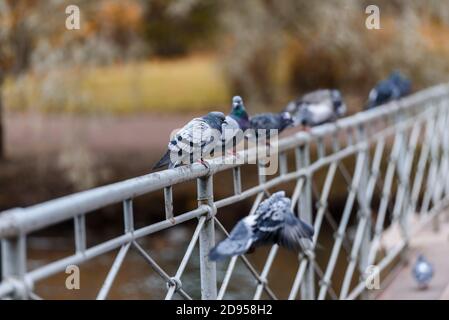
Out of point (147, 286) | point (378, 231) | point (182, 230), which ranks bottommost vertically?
point (182, 230)

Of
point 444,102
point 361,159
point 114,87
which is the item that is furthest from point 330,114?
point 114,87

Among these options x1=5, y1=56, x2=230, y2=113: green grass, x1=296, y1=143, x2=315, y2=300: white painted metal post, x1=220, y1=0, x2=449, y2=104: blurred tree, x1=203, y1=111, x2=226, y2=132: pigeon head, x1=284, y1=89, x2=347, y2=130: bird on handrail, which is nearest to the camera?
x1=203, y1=111, x2=226, y2=132: pigeon head

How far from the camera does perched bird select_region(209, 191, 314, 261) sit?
2713mm

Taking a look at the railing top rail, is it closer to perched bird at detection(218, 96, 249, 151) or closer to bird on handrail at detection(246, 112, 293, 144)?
perched bird at detection(218, 96, 249, 151)

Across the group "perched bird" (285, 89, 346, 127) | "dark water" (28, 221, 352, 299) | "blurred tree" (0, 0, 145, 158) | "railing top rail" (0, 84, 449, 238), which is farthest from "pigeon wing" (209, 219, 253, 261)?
"blurred tree" (0, 0, 145, 158)

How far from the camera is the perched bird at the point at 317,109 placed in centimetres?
517

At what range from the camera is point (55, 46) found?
11.3m

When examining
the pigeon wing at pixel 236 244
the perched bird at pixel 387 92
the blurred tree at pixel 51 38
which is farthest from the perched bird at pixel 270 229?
the blurred tree at pixel 51 38

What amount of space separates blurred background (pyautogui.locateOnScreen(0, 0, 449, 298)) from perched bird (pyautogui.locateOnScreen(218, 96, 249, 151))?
281 inches

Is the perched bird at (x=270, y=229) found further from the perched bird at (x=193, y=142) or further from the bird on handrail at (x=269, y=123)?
the bird on handrail at (x=269, y=123)

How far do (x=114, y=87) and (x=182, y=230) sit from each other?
10.8ft

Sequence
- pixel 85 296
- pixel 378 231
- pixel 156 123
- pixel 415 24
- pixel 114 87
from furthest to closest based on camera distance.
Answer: pixel 156 123, pixel 114 87, pixel 415 24, pixel 85 296, pixel 378 231

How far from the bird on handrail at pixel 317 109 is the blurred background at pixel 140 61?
18.6 feet

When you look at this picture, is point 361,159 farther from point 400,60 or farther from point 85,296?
point 400,60
